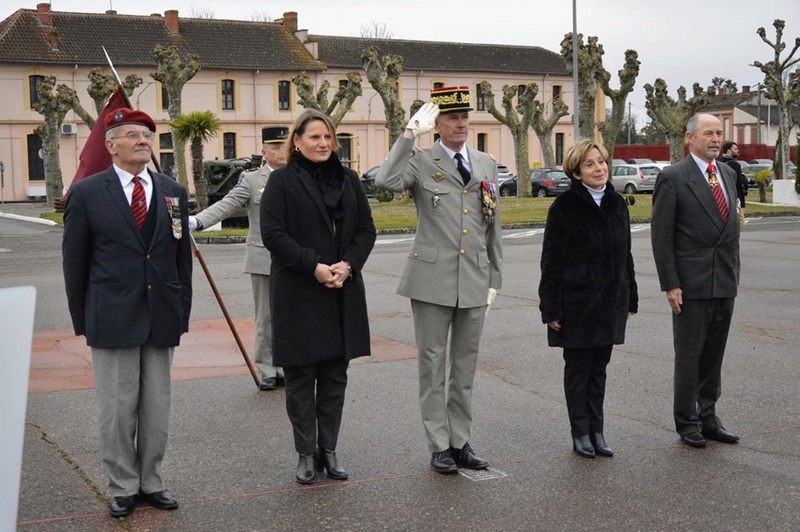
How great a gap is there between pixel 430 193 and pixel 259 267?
2.45m

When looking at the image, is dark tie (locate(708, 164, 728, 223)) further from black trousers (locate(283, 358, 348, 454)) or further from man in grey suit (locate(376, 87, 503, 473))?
black trousers (locate(283, 358, 348, 454))

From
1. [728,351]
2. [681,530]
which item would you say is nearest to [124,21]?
[728,351]

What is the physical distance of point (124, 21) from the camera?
65.8 metres

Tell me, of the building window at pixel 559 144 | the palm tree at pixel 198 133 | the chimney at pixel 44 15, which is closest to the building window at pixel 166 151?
the chimney at pixel 44 15

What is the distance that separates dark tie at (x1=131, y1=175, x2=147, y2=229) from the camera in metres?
5.36

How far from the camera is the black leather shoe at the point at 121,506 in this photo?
5238 mm

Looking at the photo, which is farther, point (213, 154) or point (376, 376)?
point (213, 154)

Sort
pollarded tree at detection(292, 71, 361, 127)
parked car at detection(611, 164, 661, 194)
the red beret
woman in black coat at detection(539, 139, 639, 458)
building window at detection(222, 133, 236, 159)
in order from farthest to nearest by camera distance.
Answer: building window at detection(222, 133, 236, 159) → parked car at detection(611, 164, 661, 194) → pollarded tree at detection(292, 71, 361, 127) → woman in black coat at detection(539, 139, 639, 458) → the red beret

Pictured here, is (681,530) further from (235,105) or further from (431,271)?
(235,105)

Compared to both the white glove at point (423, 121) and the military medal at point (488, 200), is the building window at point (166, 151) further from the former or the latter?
the white glove at point (423, 121)

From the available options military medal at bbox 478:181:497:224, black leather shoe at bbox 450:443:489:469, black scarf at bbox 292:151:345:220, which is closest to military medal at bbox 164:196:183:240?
black scarf at bbox 292:151:345:220

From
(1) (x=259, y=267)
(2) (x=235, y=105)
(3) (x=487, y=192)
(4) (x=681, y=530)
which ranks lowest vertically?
(4) (x=681, y=530)

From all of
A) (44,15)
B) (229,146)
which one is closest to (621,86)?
(229,146)

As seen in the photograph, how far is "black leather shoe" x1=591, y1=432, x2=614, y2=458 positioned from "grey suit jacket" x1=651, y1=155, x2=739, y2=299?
98cm
